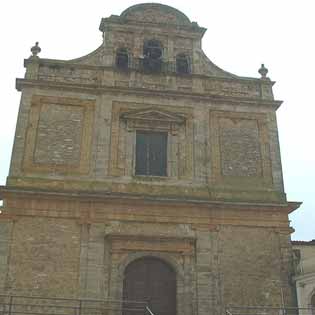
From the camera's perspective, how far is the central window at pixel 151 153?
17.4m

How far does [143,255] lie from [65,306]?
2767 millimetres

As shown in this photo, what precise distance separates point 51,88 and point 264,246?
30.0 feet

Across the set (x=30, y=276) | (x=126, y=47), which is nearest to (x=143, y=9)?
(x=126, y=47)

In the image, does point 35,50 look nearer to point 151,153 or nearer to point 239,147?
point 151,153

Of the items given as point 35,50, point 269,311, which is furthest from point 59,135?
point 269,311

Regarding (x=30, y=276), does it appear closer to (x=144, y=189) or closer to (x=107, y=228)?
(x=107, y=228)

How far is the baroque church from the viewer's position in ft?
50.3

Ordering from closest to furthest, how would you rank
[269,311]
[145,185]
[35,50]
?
[269,311]
[145,185]
[35,50]

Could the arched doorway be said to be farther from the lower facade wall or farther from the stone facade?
the stone facade

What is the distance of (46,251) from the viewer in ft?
50.2

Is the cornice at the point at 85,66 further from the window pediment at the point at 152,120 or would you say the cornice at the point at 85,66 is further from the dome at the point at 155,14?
the dome at the point at 155,14

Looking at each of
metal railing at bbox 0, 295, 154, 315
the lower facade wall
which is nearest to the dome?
the lower facade wall

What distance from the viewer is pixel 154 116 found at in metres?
18.2

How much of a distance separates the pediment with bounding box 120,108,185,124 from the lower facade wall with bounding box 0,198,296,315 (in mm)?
3749
